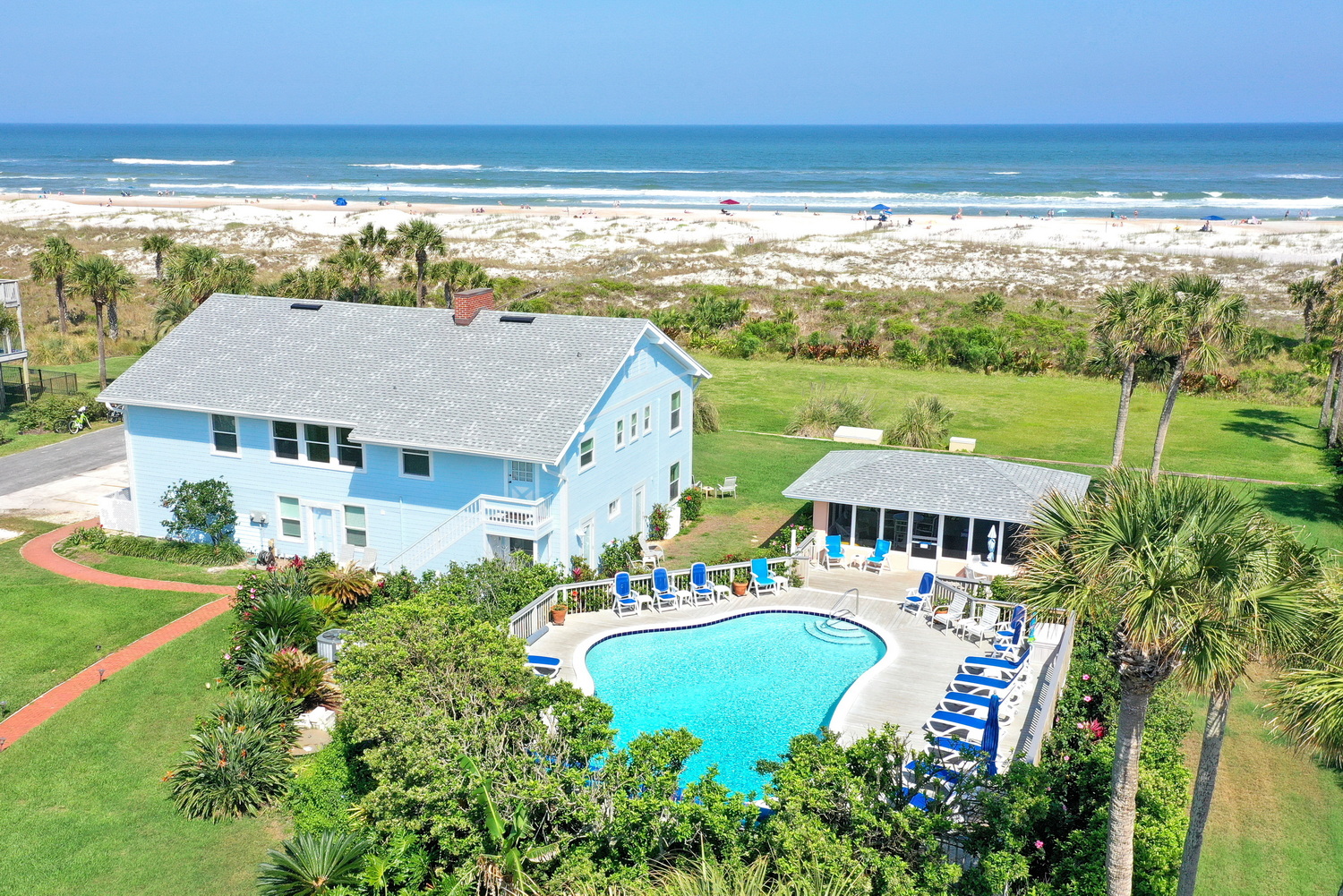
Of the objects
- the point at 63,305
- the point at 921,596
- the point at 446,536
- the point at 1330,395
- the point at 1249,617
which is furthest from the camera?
the point at 63,305

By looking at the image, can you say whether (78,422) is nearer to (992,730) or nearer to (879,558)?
(879,558)

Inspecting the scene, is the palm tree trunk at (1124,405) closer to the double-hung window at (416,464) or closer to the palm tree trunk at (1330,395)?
the palm tree trunk at (1330,395)

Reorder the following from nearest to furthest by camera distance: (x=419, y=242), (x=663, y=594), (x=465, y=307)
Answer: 1. (x=663, y=594)
2. (x=465, y=307)
3. (x=419, y=242)

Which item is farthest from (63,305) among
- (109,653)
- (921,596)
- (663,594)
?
(921,596)

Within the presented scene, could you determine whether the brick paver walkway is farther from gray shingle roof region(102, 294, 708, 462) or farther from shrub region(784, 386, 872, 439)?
shrub region(784, 386, 872, 439)

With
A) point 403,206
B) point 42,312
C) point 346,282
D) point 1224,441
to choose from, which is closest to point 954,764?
point 1224,441

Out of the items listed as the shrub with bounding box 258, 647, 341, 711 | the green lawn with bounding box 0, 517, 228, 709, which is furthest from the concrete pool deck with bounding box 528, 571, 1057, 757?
the green lawn with bounding box 0, 517, 228, 709

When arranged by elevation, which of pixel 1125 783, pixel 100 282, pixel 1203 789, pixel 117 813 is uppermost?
pixel 100 282
